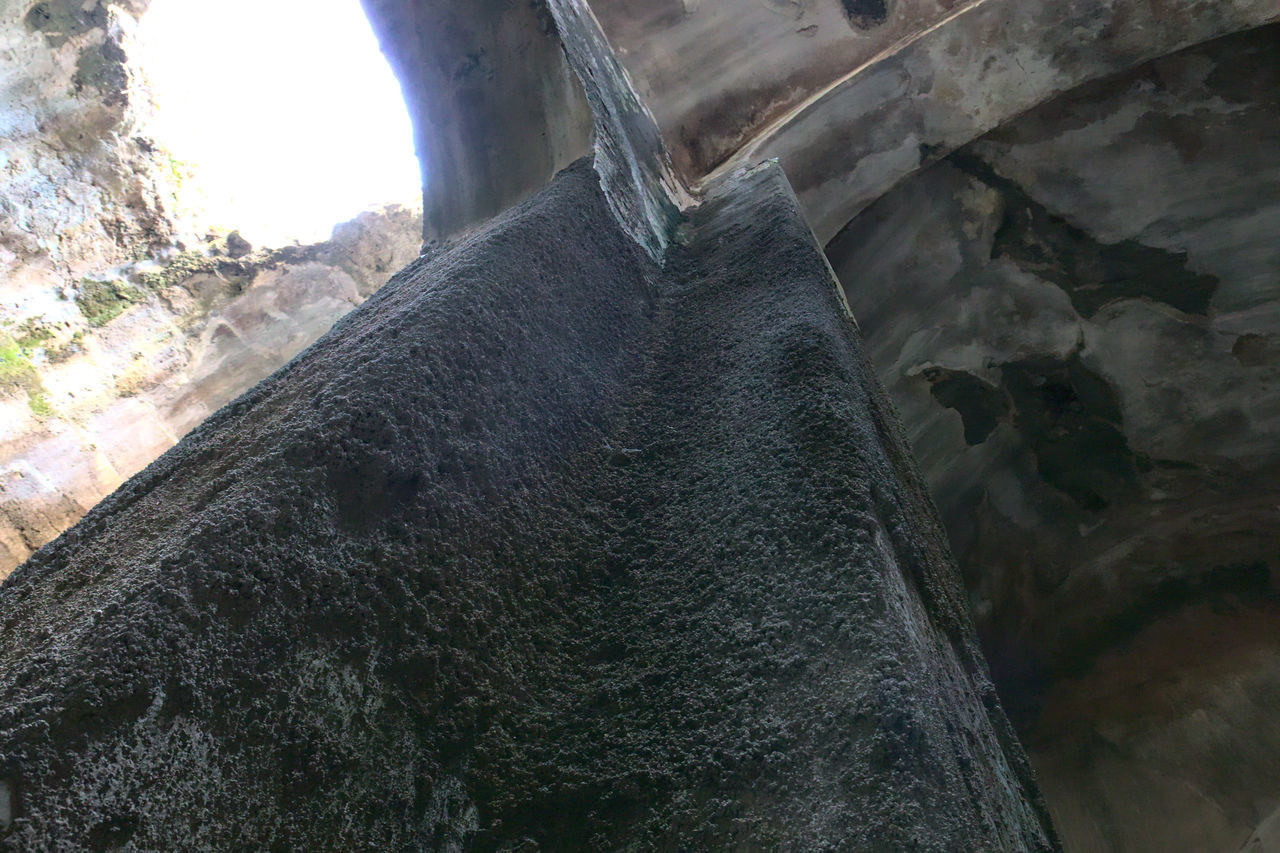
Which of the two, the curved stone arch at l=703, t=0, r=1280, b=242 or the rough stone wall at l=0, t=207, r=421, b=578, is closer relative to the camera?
the curved stone arch at l=703, t=0, r=1280, b=242

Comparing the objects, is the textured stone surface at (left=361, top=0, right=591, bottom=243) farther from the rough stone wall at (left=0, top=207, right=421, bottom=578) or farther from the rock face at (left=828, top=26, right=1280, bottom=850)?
the rough stone wall at (left=0, top=207, right=421, bottom=578)

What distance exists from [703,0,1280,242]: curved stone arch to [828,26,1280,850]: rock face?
25 centimetres

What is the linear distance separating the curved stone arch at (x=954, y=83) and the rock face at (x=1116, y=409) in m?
0.25

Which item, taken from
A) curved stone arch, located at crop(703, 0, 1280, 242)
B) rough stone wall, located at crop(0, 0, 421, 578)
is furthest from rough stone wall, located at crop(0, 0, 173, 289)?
curved stone arch, located at crop(703, 0, 1280, 242)

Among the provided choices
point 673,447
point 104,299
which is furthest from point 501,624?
point 104,299

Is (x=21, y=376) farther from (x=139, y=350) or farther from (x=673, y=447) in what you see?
(x=673, y=447)

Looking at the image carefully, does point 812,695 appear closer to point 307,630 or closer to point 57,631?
point 307,630

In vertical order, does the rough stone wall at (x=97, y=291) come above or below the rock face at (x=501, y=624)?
above

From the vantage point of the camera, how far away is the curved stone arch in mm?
2457

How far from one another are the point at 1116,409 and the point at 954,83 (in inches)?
69.9

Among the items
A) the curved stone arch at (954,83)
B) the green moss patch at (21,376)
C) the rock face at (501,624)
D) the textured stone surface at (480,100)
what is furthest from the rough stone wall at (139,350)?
the rock face at (501,624)

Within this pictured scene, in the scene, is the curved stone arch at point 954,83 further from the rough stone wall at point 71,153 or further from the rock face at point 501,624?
the rough stone wall at point 71,153

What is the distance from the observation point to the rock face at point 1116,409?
9.58 feet

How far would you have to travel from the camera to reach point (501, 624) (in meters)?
1.08
